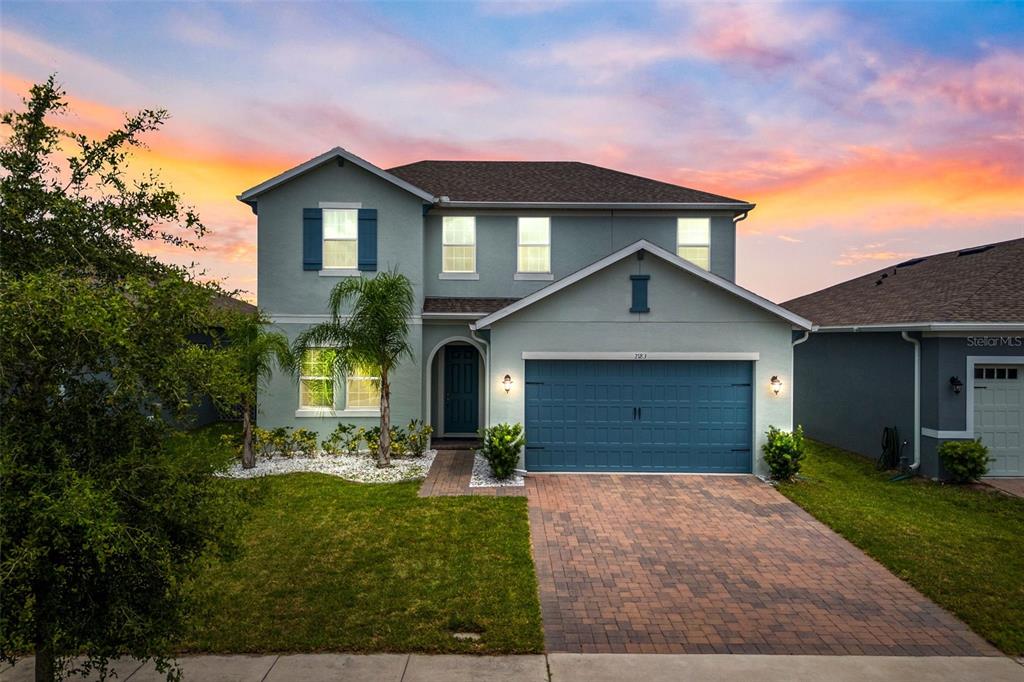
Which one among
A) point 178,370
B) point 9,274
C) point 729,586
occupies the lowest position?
point 729,586

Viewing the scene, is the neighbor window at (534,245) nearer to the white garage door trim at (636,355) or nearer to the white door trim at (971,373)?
the white garage door trim at (636,355)

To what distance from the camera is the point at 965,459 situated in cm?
1151

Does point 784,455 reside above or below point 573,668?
above

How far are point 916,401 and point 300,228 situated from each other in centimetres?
1553

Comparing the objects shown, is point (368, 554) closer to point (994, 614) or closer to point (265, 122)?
point (994, 614)

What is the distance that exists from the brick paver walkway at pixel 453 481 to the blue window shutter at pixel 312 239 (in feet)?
19.7

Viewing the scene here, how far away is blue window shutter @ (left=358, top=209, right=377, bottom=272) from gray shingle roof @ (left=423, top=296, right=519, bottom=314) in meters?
1.79

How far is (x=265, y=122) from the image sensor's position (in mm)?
15883

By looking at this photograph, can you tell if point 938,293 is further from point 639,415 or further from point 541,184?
point 541,184

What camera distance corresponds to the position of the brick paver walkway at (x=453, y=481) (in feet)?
35.7

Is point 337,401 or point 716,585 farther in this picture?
point 337,401

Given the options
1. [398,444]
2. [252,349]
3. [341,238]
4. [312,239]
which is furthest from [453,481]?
[312,239]

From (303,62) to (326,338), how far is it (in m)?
6.31

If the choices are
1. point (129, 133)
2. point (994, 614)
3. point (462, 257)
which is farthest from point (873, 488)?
point (129, 133)
